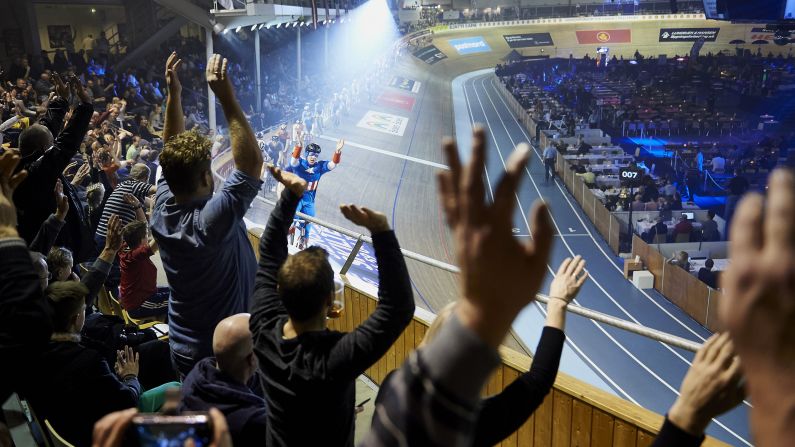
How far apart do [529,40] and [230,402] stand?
38.4 meters

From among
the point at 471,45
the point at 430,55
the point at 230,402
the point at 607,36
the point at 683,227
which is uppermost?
the point at 230,402

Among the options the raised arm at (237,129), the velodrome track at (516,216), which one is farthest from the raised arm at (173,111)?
the velodrome track at (516,216)

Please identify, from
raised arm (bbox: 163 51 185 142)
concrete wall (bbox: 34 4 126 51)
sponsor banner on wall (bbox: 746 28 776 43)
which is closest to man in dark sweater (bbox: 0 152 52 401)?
raised arm (bbox: 163 51 185 142)

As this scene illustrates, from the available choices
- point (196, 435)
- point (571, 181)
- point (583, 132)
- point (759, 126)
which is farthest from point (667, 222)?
point (759, 126)

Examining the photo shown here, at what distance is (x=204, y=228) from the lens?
2262mm

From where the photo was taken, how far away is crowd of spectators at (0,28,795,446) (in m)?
0.60

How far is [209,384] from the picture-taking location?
6.26ft

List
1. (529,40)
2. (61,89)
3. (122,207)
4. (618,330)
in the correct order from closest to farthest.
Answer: (61,89)
(122,207)
(618,330)
(529,40)

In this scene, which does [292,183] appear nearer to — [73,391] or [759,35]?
[73,391]

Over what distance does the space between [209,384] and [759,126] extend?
32.1 m

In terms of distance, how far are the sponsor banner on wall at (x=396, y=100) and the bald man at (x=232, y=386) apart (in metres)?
22.9

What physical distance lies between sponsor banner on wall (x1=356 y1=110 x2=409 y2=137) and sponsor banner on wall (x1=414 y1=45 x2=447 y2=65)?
16.0 feet

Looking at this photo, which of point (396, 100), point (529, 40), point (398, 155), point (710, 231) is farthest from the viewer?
point (529, 40)

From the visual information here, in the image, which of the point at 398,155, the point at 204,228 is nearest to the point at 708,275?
the point at 204,228
